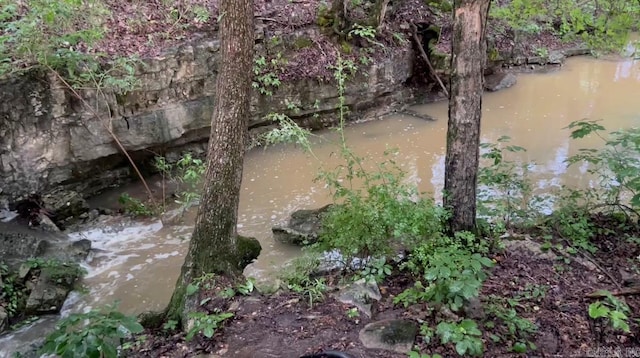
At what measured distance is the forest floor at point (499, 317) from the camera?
3.02 metres

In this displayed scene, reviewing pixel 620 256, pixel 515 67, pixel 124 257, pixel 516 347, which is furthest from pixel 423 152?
pixel 515 67

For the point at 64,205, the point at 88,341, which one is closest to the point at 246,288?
the point at 88,341

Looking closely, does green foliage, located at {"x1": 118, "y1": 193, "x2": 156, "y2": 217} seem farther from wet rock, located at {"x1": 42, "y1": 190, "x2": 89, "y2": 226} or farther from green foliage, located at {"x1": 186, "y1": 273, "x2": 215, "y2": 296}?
green foliage, located at {"x1": 186, "y1": 273, "x2": 215, "y2": 296}

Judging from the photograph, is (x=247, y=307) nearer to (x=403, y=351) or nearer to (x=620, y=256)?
(x=403, y=351)

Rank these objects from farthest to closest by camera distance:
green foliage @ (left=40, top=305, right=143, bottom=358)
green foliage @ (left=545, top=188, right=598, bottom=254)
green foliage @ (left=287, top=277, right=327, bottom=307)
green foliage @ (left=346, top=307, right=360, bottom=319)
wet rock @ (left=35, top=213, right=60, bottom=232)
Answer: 1. wet rock @ (left=35, top=213, right=60, bottom=232)
2. green foliage @ (left=545, top=188, right=598, bottom=254)
3. green foliage @ (left=287, top=277, right=327, bottom=307)
4. green foliage @ (left=346, top=307, right=360, bottom=319)
5. green foliage @ (left=40, top=305, right=143, bottom=358)

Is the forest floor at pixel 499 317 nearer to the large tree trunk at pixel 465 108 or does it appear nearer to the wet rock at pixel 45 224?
the large tree trunk at pixel 465 108

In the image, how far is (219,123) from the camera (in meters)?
3.87

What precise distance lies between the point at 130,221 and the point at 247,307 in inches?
146

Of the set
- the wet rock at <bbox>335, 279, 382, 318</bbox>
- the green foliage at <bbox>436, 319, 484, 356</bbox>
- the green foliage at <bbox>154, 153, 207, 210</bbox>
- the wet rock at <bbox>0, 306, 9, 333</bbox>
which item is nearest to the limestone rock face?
the green foliage at <bbox>154, 153, 207, 210</bbox>

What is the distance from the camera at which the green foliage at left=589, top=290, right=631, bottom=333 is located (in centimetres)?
265

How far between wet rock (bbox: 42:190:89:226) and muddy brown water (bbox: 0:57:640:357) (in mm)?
466

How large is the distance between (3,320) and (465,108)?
4.70m

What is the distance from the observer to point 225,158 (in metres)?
3.90

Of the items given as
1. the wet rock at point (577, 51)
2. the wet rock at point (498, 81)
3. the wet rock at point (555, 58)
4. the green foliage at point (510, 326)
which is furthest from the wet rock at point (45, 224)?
the wet rock at point (577, 51)
